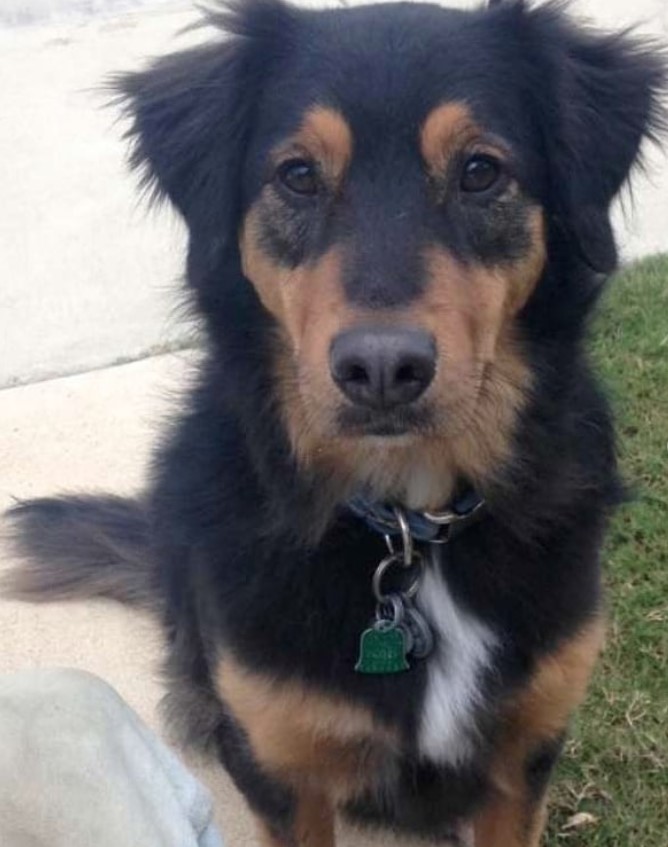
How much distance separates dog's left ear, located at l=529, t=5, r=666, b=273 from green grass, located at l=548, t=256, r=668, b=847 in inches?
20.0

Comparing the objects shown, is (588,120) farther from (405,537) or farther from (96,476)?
(96,476)

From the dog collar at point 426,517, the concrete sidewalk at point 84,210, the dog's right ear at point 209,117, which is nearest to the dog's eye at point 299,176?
the dog's right ear at point 209,117

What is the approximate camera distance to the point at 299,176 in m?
2.63

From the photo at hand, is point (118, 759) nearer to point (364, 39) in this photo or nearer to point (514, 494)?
point (514, 494)

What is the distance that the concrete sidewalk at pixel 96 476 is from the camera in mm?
3715

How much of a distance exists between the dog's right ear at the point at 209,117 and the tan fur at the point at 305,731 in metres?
0.84

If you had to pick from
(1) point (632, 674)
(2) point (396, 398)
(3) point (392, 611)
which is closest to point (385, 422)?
(2) point (396, 398)

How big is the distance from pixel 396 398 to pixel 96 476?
2059mm

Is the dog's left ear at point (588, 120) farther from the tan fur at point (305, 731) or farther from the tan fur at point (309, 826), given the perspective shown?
the tan fur at point (309, 826)

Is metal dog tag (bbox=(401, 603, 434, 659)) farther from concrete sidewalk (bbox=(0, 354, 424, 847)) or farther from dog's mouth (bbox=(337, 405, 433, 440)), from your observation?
concrete sidewalk (bbox=(0, 354, 424, 847))

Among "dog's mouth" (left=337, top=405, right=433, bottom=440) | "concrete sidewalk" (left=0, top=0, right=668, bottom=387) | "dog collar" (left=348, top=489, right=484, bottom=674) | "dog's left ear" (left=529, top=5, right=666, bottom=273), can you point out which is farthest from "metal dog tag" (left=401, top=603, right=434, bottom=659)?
"concrete sidewalk" (left=0, top=0, right=668, bottom=387)

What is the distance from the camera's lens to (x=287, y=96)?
105 inches

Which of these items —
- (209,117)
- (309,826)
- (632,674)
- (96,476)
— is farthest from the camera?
(96,476)

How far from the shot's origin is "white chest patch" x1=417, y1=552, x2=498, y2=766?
2.82 meters
